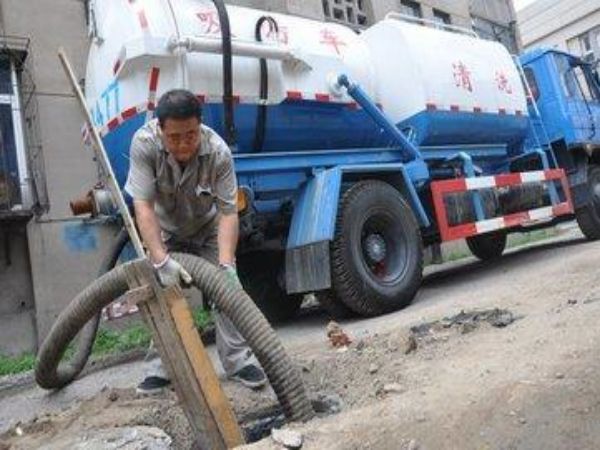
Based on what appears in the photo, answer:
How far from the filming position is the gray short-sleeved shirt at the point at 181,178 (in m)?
3.63

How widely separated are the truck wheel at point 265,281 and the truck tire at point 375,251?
115 centimetres

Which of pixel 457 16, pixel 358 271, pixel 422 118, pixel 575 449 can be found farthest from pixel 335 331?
pixel 457 16

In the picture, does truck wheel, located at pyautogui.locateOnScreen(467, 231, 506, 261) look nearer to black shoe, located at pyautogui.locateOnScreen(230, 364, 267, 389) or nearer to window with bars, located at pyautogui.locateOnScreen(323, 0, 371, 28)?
window with bars, located at pyautogui.locateOnScreen(323, 0, 371, 28)

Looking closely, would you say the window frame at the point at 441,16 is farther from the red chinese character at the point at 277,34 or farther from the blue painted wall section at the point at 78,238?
the red chinese character at the point at 277,34

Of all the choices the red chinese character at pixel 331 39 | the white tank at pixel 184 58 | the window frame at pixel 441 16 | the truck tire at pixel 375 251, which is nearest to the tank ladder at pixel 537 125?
the red chinese character at pixel 331 39

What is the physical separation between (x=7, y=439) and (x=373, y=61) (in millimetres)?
4989

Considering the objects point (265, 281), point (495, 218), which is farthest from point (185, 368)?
point (495, 218)

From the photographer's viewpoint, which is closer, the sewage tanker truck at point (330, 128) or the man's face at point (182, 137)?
the man's face at point (182, 137)

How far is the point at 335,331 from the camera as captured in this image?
4.75 metres

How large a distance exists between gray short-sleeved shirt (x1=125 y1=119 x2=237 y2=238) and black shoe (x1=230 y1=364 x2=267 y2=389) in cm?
89

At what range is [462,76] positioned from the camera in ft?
25.2

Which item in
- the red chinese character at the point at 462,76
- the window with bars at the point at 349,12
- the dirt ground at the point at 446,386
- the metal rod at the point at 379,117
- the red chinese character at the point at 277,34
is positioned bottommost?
the dirt ground at the point at 446,386

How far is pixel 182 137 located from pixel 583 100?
805 centimetres

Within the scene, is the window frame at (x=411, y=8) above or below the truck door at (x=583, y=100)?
above
